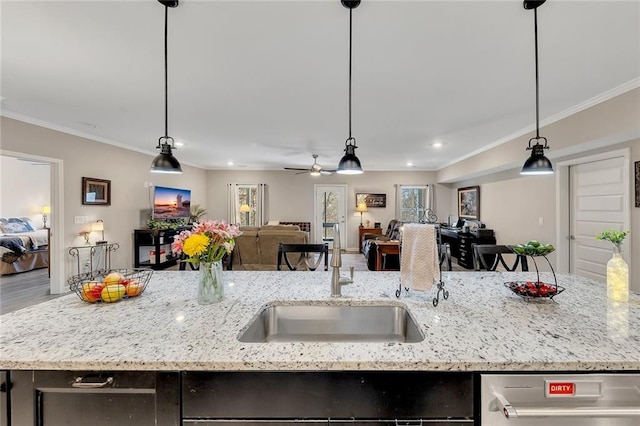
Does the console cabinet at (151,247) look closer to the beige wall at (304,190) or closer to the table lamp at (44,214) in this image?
the beige wall at (304,190)

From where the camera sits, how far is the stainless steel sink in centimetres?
148

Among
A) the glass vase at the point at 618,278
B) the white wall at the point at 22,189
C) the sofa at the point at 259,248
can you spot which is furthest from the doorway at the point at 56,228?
the glass vase at the point at 618,278

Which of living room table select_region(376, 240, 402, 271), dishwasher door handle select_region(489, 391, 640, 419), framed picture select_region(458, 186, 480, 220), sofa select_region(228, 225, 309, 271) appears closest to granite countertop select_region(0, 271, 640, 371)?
dishwasher door handle select_region(489, 391, 640, 419)

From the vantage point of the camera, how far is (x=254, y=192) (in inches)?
340

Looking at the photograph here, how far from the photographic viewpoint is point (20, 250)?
5609 mm

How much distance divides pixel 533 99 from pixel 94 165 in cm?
634

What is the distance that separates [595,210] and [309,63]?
13.6 feet

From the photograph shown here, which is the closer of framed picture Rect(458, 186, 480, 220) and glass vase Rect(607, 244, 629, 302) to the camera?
glass vase Rect(607, 244, 629, 302)

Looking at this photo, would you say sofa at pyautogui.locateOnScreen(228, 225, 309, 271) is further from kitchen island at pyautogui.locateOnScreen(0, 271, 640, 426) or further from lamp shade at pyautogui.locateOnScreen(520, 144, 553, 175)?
kitchen island at pyautogui.locateOnScreen(0, 271, 640, 426)

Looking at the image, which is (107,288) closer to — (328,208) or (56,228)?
(56,228)

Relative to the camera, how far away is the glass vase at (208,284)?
1.44 m

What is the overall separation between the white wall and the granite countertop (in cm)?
876

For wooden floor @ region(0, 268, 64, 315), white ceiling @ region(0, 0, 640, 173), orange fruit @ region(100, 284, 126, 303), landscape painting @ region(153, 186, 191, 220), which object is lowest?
wooden floor @ region(0, 268, 64, 315)

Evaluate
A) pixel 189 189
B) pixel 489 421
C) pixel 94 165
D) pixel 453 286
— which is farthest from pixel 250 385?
pixel 189 189
